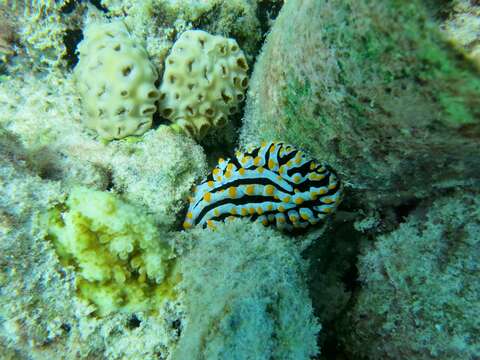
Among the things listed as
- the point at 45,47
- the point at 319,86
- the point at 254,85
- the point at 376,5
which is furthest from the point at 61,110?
the point at 376,5

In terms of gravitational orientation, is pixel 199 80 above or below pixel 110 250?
above

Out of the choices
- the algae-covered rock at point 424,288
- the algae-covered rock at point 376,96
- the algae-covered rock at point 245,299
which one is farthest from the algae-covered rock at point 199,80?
the algae-covered rock at point 424,288

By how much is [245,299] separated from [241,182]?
50.7 inches

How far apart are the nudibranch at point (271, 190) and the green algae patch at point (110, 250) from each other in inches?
26.1

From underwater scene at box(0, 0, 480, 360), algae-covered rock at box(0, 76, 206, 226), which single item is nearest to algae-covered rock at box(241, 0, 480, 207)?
underwater scene at box(0, 0, 480, 360)

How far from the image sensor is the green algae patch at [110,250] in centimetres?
244

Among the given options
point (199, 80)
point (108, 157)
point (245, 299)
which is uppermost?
point (199, 80)

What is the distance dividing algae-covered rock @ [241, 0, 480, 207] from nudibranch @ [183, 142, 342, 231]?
0.16 meters

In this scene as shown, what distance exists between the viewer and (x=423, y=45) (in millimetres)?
1521

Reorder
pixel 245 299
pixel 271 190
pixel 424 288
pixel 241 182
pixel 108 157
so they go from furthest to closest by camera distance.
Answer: pixel 108 157 → pixel 241 182 → pixel 271 190 → pixel 424 288 → pixel 245 299

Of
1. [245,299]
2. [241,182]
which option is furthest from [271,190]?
[245,299]

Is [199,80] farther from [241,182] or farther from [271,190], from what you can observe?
[271,190]

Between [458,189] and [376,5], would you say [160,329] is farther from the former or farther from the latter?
[376,5]

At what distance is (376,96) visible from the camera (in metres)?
1.93
